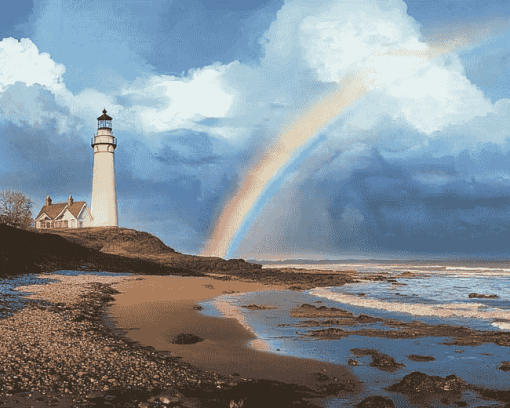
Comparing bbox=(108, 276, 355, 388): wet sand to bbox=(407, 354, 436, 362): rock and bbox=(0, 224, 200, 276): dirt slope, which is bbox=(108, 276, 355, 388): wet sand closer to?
bbox=(407, 354, 436, 362): rock

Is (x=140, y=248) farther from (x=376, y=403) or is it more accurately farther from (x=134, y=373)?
(x=376, y=403)

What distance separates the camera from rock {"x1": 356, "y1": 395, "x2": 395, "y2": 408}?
19.5ft

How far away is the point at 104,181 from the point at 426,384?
188 ft

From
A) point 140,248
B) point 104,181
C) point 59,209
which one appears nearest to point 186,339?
point 140,248

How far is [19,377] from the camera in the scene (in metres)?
6.32

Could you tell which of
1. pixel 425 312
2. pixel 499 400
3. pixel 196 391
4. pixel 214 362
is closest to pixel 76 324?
pixel 214 362

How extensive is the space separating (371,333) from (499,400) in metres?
5.21

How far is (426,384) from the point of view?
6906 mm

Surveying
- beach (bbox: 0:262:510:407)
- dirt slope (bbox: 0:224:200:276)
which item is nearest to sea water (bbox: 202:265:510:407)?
beach (bbox: 0:262:510:407)

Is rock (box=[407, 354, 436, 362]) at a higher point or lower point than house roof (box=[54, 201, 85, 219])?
lower

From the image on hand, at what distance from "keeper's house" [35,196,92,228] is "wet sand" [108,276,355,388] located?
4623cm

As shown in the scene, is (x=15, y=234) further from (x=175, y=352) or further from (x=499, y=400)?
(x=499, y=400)

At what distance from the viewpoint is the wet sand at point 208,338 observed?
7.81 meters

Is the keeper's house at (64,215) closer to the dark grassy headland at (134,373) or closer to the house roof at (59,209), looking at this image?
the house roof at (59,209)
